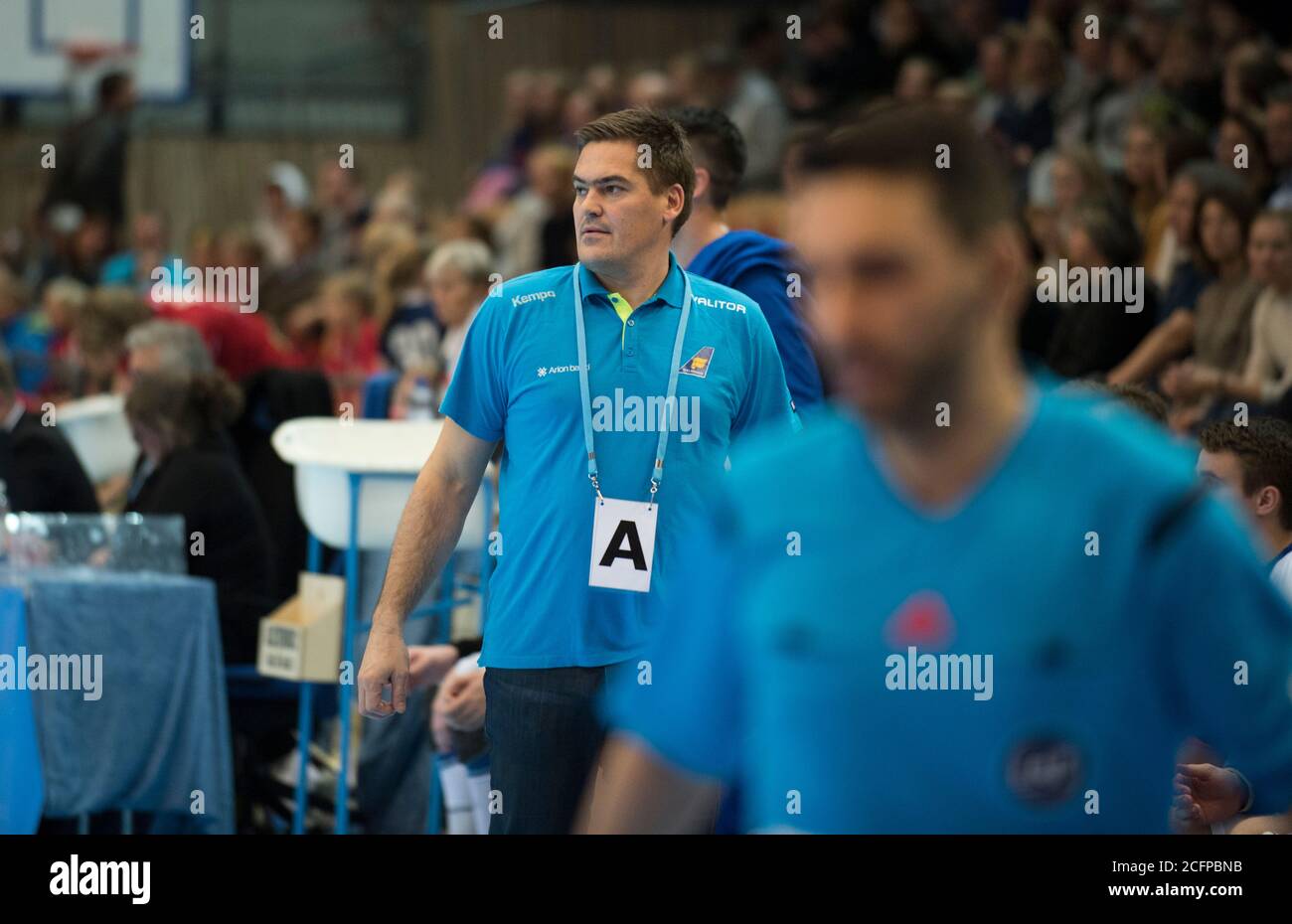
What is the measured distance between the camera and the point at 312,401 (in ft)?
19.9

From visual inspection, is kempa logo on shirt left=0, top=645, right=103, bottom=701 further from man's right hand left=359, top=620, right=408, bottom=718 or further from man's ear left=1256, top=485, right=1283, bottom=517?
man's ear left=1256, top=485, right=1283, bottom=517

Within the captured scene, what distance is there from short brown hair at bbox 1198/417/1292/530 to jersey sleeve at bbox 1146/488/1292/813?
2.12m

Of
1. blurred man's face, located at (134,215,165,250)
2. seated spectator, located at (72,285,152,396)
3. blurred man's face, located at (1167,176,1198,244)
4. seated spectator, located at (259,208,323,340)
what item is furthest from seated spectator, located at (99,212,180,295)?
blurred man's face, located at (1167,176,1198,244)

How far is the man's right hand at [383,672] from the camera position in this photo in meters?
3.00

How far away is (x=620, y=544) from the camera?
3.10 metres

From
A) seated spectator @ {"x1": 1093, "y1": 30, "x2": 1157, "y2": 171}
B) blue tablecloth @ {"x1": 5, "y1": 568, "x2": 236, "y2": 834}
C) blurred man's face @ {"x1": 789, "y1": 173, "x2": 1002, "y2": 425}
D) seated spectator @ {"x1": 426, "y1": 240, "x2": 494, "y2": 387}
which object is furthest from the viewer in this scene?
seated spectator @ {"x1": 1093, "y1": 30, "x2": 1157, "y2": 171}

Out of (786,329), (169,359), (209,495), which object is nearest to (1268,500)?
(786,329)

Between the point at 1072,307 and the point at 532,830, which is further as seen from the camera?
the point at 1072,307

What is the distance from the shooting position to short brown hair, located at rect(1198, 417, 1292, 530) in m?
3.49

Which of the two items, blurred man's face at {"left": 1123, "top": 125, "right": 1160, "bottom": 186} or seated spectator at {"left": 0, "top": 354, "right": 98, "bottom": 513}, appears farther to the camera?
blurred man's face at {"left": 1123, "top": 125, "right": 1160, "bottom": 186}

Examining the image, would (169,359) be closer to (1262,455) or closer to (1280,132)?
(1262,455)
